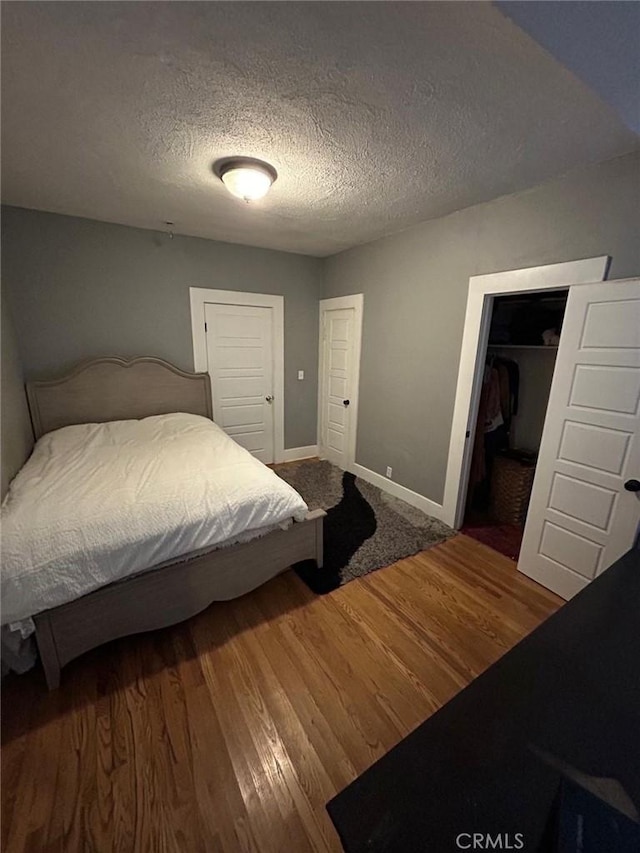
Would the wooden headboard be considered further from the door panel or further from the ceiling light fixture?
the ceiling light fixture

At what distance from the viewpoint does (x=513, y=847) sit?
461 millimetres

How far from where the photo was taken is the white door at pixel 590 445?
172 cm

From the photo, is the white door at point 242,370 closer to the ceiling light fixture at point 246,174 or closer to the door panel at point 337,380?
the door panel at point 337,380

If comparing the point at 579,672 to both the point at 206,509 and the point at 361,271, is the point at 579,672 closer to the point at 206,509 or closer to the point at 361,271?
the point at 206,509

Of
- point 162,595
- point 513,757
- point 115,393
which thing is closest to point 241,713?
point 162,595

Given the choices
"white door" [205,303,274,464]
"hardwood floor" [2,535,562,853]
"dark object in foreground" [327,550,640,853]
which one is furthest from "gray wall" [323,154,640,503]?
"dark object in foreground" [327,550,640,853]

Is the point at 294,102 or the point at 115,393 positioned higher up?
the point at 294,102

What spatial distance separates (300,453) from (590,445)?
306 cm

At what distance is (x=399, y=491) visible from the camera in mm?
3297

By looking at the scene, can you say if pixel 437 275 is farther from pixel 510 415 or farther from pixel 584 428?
pixel 584 428

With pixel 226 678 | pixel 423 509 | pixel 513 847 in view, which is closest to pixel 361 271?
pixel 423 509

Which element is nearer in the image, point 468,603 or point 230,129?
point 230,129

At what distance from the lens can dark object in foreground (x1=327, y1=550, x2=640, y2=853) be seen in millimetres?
484

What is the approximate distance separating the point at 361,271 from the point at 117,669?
352cm
